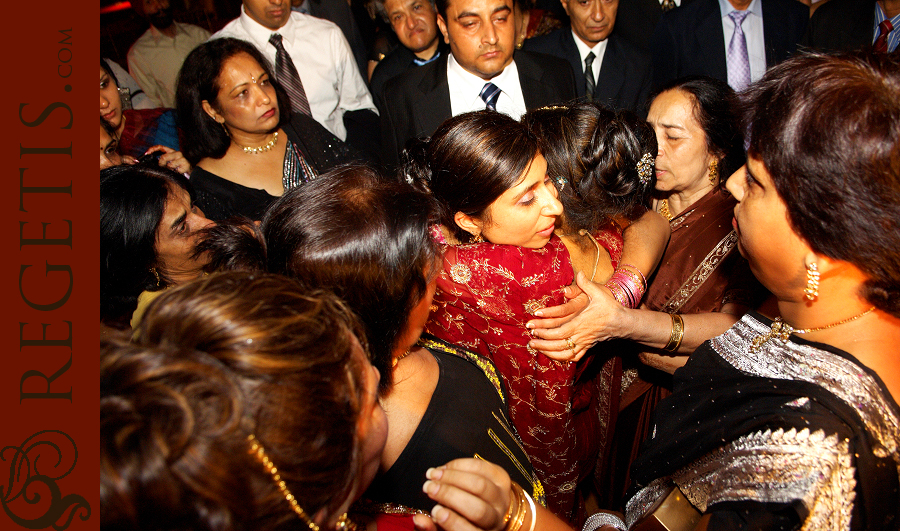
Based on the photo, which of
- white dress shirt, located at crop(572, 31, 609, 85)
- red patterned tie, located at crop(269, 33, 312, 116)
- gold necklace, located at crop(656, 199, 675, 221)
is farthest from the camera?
white dress shirt, located at crop(572, 31, 609, 85)

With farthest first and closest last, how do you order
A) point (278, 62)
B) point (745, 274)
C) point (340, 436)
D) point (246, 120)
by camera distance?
point (278, 62), point (246, 120), point (745, 274), point (340, 436)

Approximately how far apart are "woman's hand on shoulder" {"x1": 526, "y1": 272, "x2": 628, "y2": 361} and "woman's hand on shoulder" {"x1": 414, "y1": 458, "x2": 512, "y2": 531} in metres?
0.73

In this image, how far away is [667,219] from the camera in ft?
7.33

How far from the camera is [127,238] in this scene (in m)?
1.72

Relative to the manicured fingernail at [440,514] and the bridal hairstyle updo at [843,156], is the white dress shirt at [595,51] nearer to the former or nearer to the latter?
the bridal hairstyle updo at [843,156]

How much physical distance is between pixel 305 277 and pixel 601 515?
3.60 ft

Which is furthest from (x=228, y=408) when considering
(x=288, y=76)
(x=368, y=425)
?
(x=288, y=76)

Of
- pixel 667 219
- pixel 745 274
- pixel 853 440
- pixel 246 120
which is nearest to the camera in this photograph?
pixel 853 440

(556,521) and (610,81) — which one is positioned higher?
(610,81)

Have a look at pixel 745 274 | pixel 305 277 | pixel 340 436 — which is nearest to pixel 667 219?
pixel 745 274

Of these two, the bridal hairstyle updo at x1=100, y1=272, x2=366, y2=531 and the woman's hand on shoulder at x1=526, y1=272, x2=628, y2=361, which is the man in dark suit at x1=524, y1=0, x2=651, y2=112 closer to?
the woman's hand on shoulder at x1=526, y1=272, x2=628, y2=361

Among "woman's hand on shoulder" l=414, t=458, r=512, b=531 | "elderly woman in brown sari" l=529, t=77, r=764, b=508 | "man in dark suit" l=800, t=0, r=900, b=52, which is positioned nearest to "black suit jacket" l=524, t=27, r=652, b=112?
"man in dark suit" l=800, t=0, r=900, b=52

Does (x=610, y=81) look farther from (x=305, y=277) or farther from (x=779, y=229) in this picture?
(x=305, y=277)

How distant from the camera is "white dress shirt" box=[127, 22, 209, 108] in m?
3.93
